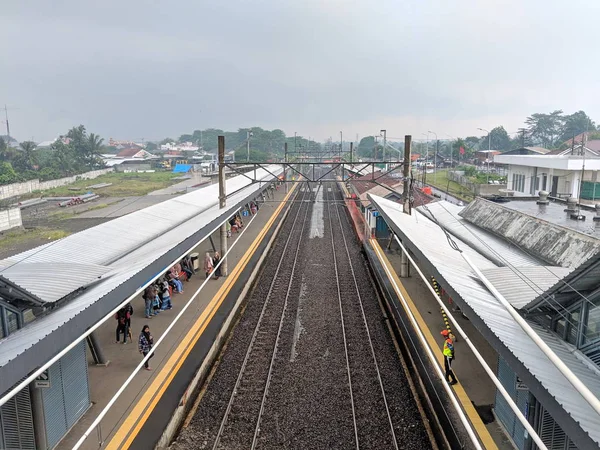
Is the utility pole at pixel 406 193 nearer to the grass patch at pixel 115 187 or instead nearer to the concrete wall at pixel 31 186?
the grass patch at pixel 115 187

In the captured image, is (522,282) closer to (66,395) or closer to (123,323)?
(66,395)

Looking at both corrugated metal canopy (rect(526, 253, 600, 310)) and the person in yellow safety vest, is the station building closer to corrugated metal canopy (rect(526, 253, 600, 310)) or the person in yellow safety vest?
the person in yellow safety vest

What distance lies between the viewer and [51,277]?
7996mm

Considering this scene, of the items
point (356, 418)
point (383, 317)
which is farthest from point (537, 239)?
point (356, 418)

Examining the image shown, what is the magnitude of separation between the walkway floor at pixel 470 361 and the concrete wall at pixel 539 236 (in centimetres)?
259

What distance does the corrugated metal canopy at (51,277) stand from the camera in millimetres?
7140

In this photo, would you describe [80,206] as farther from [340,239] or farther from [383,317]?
[383,317]

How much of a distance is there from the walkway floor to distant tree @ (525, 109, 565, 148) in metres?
97.8

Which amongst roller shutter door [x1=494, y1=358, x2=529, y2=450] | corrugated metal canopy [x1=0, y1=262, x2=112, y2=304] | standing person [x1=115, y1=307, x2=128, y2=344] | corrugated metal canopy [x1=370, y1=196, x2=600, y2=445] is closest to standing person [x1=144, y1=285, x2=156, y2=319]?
standing person [x1=115, y1=307, x2=128, y2=344]

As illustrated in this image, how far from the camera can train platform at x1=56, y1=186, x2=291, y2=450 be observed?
700cm

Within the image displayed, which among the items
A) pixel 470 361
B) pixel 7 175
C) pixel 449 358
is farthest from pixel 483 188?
pixel 7 175

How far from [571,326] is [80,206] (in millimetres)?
39463

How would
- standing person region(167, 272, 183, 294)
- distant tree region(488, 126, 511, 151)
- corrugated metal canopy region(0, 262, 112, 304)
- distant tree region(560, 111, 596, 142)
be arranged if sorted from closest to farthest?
corrugated metal canopy region(0, 262, 112, 304) < standing person region(167, 272, 183, 294) < distant tree region(560, 111, 596, 142) < distant tree region(488, 126, 511, 151)

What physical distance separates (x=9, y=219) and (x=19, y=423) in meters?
26.9
